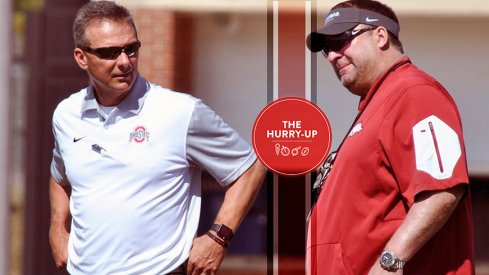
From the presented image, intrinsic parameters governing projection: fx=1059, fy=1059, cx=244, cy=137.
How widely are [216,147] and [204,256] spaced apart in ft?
1.12

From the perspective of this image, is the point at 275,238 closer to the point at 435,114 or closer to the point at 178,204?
the point at 178,204

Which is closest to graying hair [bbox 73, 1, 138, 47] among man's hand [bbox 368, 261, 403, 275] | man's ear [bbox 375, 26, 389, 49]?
man's ear [bbox 375, 26, 389, 49]

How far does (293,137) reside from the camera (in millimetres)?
3406

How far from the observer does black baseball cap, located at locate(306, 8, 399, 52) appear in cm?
301

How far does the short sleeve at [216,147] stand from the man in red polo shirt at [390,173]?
39 cm

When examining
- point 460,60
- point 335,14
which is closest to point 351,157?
point 335,14

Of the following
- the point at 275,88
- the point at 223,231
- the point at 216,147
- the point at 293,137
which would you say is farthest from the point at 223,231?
the point at 275,88

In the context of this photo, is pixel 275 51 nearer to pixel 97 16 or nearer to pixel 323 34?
pixel 323 34

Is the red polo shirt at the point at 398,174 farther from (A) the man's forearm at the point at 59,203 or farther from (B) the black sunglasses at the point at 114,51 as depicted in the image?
(A) the man's forearm at the point at 59,203

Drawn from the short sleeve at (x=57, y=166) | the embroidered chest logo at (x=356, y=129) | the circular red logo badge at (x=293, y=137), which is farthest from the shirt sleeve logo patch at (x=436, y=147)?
the short sleeve at (x=57, y=166)

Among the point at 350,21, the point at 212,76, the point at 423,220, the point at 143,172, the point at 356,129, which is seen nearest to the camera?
the point at 423,220

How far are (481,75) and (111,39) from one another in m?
1.17

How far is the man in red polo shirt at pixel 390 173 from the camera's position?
2719 mm

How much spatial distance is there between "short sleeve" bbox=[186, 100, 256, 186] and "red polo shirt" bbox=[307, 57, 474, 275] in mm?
488
